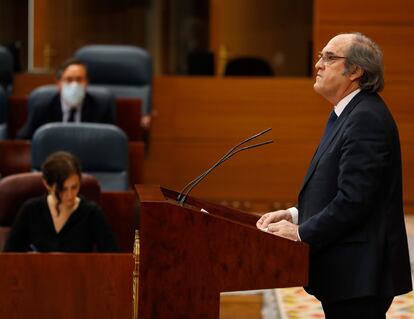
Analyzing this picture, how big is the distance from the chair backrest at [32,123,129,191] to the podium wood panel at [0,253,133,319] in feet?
4.77

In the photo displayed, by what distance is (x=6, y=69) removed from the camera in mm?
5180

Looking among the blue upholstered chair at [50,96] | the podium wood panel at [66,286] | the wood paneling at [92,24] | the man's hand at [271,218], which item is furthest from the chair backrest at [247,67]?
the man's hand at [271,218]

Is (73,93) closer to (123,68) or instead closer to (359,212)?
(123,68)

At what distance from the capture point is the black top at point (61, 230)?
122 inches

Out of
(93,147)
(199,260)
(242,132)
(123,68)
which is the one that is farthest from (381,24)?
(199,260)

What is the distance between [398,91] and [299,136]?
57 centimetres

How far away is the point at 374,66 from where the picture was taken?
1.83 metres

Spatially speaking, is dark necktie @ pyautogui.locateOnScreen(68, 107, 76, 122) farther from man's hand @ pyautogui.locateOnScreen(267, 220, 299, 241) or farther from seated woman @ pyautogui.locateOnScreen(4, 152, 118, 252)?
man's hand @ pyautogui.locateOnScreen(267, 220, 299, 241)

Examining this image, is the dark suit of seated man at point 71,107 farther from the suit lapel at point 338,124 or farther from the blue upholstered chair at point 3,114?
the suit lapel at point 338,124

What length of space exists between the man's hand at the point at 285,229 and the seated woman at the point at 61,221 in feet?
4.35

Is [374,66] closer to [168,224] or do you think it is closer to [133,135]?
[168,224]

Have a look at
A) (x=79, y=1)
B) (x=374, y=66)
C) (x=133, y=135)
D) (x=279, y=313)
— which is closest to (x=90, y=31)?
(x=79, y=1)

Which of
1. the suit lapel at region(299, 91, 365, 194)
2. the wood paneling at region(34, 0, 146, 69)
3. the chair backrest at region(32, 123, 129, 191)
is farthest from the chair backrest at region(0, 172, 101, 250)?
the wood paneling at region(34, 0, 146, 69)

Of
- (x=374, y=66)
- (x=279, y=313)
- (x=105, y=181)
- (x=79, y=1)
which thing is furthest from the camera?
(x=79, y=1)
